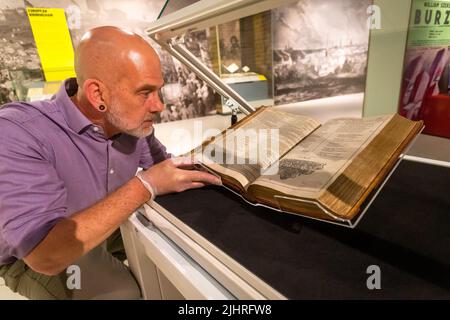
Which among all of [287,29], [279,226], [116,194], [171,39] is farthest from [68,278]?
[287,29]

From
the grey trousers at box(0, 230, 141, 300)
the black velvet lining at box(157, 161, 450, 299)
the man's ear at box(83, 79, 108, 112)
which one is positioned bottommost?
the grey trousers at box(0, 230, 141, 300)

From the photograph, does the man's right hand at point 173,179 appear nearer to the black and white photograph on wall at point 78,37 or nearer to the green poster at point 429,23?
the green poster at point 429,23

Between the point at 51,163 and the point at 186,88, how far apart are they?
4070mm

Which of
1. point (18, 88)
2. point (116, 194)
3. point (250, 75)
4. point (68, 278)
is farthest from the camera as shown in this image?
point (250, 75)

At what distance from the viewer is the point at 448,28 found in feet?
5.83

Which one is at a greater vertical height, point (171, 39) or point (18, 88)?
point (171, 39)

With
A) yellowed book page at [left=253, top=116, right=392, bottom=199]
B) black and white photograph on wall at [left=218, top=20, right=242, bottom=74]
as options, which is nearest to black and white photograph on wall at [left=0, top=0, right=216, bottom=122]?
black and white photograph on wall at [left=218, top=20, right=242, bottom=74]

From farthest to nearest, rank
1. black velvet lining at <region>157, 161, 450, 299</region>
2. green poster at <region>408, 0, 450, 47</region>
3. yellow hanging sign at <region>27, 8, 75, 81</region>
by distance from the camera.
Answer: yellow hanging sign at <region>27, 8, 75, 81</region>, green poster at <region>408, 0, 450, 47</region>, black velvet lining at <region>157, 161, 450, 299</region>

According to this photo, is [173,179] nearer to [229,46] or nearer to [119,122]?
[119,122]

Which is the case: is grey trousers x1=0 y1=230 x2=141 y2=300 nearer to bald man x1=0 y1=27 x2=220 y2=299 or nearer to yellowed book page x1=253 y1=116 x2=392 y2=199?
bald man x1=0 y1=27 x2=220 y2=299

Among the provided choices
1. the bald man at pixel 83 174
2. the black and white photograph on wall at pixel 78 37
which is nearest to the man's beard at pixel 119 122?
the bald man at pixel 83 174

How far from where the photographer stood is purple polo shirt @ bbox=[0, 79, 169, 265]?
578mm
